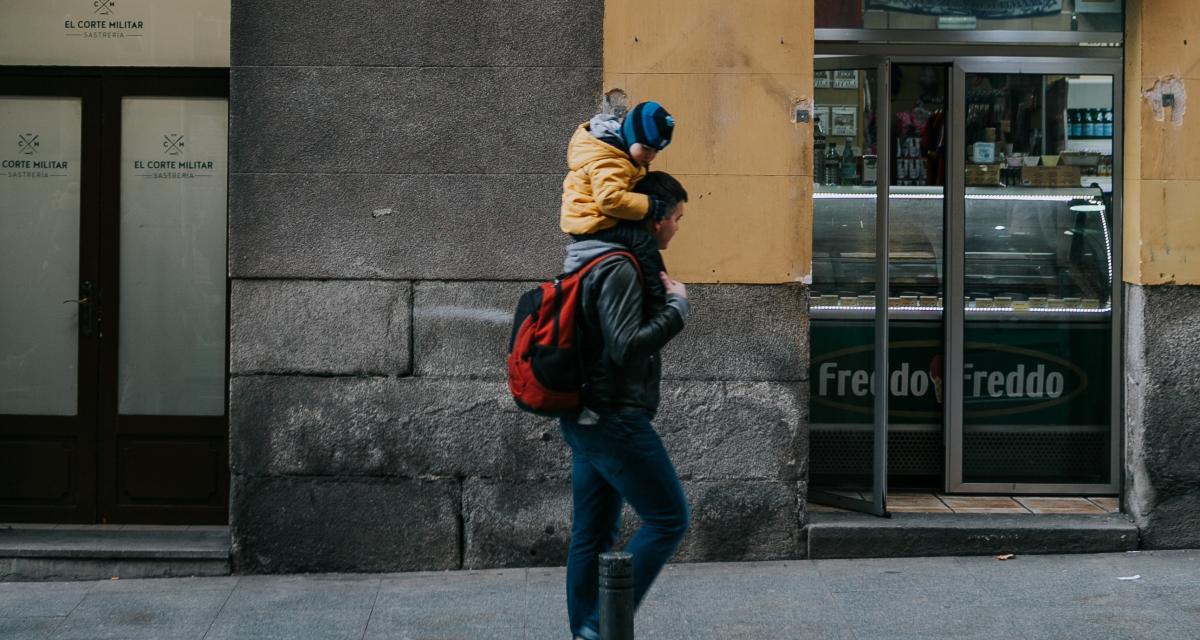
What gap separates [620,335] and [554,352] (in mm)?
250

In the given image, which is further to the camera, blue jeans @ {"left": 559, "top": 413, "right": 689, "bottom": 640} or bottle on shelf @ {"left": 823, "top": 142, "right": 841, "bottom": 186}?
bottle on shelf @ {"left": 823, "top": 142, "right": 841, "bottom": 186}

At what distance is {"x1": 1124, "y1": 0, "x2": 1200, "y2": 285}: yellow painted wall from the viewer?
696 centimetres

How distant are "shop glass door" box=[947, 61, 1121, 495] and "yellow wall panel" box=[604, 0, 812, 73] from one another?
4.26 feet

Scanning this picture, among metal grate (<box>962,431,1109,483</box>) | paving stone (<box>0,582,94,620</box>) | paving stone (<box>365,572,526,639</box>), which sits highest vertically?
metal grate (<box>962,431,1109,483</box>)

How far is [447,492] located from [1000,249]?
328 centimetres

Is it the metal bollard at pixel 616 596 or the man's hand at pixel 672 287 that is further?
the man's hand at pixel 672 287

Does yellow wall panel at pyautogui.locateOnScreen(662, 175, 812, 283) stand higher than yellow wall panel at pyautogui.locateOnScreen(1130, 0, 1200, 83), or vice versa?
yellow wall panel at pyautogui.locateOnScreen(1130, 0, 1200, 83)

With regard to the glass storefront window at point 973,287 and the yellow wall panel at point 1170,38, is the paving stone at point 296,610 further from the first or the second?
the yellow wall panel at point 1170,38

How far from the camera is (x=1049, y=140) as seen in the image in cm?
770

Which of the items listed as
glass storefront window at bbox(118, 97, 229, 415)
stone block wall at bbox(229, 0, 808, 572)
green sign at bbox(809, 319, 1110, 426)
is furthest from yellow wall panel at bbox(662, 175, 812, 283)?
glass storefront window at bbox(118, 97, 229, 415)

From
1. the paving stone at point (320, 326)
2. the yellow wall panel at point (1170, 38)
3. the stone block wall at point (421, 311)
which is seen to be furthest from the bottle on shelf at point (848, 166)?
the paving stone at point (320, 326)

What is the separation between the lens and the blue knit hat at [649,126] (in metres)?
4.89

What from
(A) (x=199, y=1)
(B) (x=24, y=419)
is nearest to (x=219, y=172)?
(A) (x=199, y=1)

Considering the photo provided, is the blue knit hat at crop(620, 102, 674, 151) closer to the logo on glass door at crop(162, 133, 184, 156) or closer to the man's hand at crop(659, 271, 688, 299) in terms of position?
the man's hand at crop(659, 271, 688, 299)
